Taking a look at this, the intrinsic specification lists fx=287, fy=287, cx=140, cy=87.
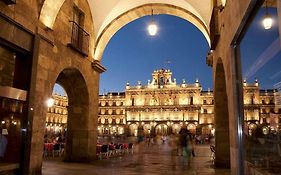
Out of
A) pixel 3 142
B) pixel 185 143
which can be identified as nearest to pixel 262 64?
pixel 185 143

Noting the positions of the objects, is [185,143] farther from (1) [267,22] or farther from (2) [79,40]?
(1) [267,22]

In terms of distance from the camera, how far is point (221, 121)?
1002 cm

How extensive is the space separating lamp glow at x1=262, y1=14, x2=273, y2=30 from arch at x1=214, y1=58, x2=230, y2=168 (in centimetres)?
596

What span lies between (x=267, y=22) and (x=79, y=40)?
26.3 feet

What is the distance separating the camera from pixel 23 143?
7121 millimetres

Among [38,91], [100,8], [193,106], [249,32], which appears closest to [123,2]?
[100,8]

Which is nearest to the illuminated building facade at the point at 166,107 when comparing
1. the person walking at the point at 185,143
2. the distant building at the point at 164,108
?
the distant building at the point at 164,108

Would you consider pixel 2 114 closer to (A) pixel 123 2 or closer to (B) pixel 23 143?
(B) pixel 23 143

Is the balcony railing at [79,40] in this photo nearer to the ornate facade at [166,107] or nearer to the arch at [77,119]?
the arch at [77,119]

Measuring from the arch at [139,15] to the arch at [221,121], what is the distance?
3012 millimetres

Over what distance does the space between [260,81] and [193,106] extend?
221 ft

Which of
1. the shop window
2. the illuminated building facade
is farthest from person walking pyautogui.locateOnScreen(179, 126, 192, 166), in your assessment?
the illuminated building facade

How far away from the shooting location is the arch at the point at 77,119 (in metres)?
11.5

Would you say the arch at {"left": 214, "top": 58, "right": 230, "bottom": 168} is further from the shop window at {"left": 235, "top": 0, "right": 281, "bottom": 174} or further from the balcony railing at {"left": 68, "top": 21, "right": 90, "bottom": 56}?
the balcony railing at {"left": 68, "top": 21, "right": 90, "bottom": 56}
